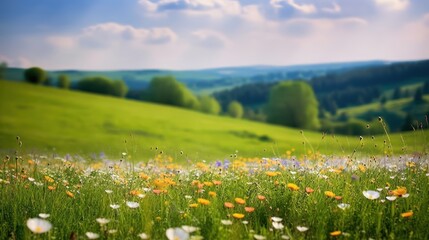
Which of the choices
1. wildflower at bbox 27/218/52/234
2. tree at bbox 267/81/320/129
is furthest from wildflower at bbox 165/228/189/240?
tree at bbox 267/81/320/129

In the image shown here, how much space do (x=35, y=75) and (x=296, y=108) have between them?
54.9 metres

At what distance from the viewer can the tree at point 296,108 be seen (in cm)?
7719

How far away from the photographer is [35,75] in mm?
93875

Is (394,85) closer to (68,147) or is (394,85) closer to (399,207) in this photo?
(68,147)

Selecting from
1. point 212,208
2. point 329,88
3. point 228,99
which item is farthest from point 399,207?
point 329,88

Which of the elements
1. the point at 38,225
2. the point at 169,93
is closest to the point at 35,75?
the point at 169,93

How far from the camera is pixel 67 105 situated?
47188mm

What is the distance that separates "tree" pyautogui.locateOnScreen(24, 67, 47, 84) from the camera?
308 ft

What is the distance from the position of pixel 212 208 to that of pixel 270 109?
7602 cm

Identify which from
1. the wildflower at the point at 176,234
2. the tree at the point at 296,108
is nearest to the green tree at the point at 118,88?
the tree at the point at 296,108

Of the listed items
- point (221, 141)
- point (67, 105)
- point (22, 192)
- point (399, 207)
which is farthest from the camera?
point (67, 105)

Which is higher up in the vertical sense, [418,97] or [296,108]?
[418,97]

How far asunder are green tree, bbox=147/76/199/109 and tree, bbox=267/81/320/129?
2269 cm

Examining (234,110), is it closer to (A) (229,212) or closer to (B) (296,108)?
(B) (296,108)
